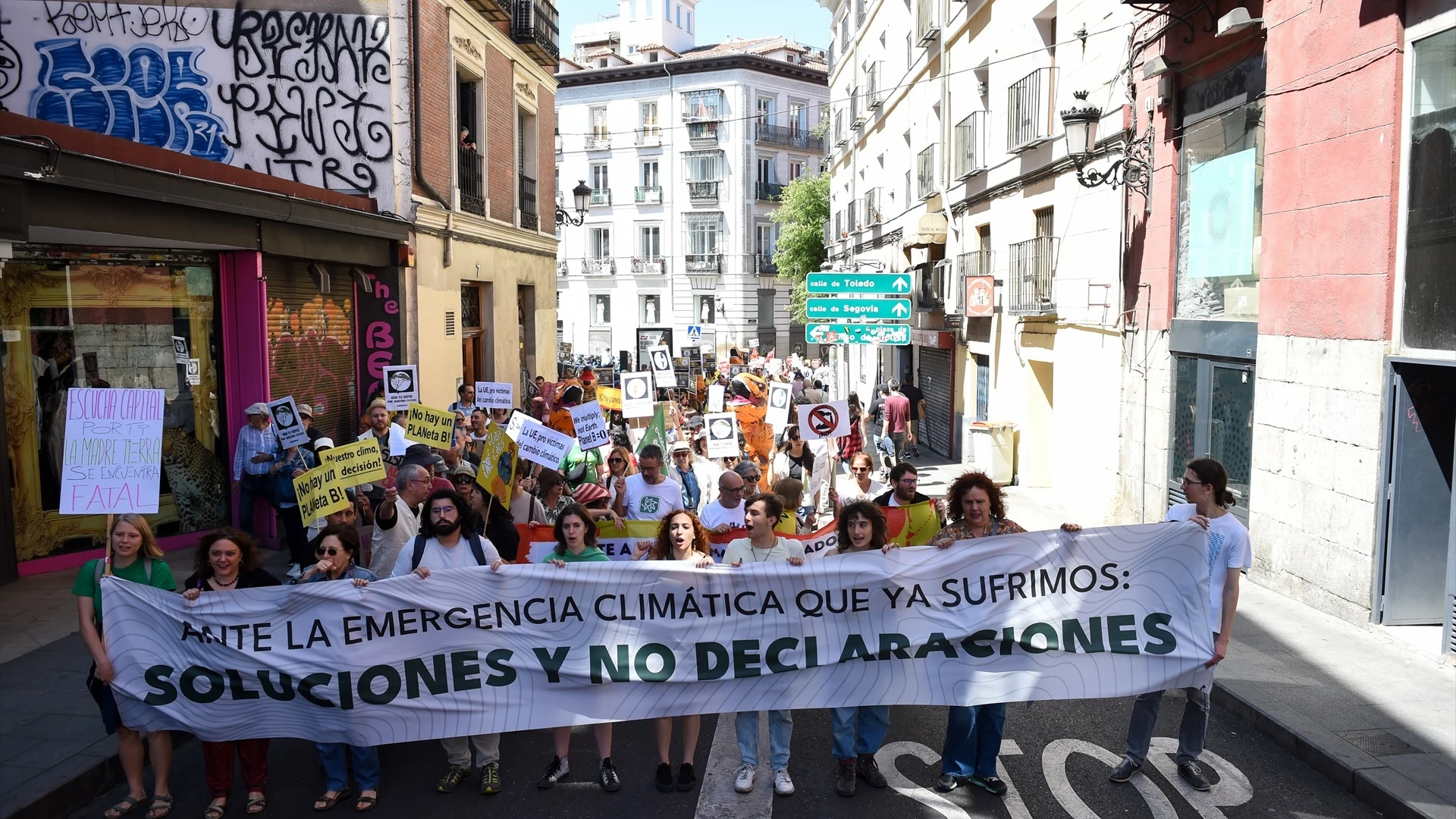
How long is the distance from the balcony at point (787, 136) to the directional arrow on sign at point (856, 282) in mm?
39204

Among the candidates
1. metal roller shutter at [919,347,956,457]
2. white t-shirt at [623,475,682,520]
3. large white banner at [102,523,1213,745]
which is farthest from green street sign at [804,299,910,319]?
large white banner at [102,523,1213,745]

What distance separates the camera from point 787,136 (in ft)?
186

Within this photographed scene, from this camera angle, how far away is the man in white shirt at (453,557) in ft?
20.0

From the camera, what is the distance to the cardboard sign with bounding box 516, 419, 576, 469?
31.5 ft

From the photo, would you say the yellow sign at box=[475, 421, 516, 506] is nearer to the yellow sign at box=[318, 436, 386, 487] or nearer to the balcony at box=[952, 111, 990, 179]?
the yellow sign at box=[318, 436, 386, 487]

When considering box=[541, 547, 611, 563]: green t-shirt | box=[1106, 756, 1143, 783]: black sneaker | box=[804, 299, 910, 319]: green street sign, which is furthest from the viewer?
box=[804, 299, 910, 319]: green street sign

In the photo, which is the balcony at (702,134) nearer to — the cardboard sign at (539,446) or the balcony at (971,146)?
the balcony at (971,146)

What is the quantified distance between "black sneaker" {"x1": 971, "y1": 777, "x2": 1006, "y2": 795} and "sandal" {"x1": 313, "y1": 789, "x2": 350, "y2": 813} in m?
3.46

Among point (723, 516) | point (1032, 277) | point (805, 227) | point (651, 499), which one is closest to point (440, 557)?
point (723, 516)

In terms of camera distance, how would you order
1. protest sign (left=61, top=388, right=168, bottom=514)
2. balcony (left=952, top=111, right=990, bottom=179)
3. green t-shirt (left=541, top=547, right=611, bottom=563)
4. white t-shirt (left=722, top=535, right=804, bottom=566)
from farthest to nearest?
balcony (left=952, top=111, right=990, bottom=179) → white t-shirt (left=722, top=535, right=804, bottom=566) → green t-shirt (left=541, top=547, right=611, bottom=563) → protest sign (left=61, top=388, right=168, bottom=514)

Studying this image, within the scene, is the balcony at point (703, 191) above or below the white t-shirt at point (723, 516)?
above

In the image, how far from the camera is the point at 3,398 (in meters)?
10.4

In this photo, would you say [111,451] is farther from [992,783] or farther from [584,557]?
[992,783]

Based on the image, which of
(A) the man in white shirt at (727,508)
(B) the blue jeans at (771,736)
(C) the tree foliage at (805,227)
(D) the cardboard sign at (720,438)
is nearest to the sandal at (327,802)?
(B) the blue jeans at (771,736)
